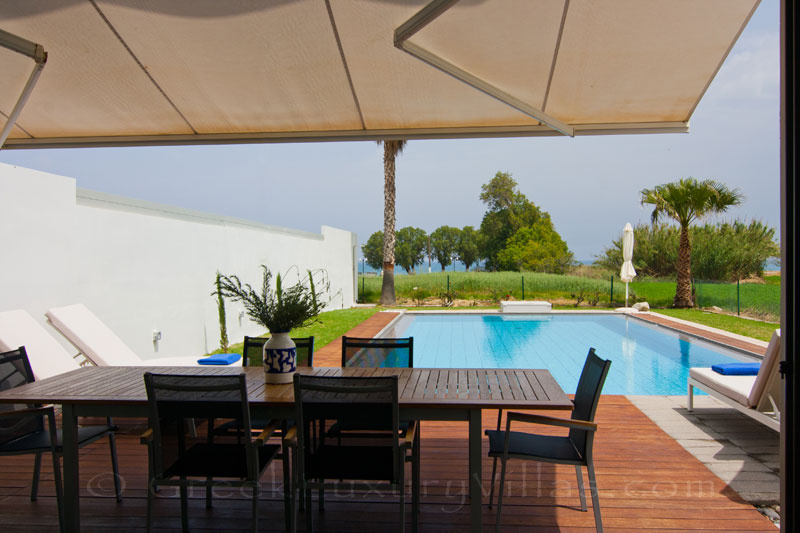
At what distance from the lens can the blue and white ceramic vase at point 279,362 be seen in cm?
288

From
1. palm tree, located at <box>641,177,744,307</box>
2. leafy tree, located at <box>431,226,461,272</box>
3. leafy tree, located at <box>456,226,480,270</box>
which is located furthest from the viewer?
leafy tree, located at <box>431,226,461,272</box>

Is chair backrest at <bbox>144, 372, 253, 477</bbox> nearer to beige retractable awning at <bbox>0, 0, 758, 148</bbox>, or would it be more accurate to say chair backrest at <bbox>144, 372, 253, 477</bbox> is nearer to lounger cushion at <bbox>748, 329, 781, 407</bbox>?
beige retractable awning at <bbox>0, 0, 758, 148</bbox>

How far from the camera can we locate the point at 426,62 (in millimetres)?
3119

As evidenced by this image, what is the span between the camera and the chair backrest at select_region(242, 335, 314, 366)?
11.9ft

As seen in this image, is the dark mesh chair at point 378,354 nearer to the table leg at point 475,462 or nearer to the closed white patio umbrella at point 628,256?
the table leg at point 475,462

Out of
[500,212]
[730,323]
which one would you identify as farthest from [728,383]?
[500,212]

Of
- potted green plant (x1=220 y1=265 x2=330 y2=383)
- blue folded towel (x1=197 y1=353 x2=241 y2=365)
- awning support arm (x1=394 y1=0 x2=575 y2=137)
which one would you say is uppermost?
awning support arm (x1=394 y1=0 x2=575 y2=137)

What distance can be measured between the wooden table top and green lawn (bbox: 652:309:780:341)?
8562mm

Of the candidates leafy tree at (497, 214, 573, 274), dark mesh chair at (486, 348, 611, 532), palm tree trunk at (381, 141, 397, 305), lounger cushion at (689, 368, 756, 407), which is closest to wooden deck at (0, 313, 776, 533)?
dark mesh chair at (486, 348, 611, 532)

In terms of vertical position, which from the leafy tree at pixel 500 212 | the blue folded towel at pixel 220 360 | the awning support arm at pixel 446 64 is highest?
the leafy tree at pixel 500 212

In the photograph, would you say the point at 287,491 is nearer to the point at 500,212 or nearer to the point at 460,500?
the point at 460,500

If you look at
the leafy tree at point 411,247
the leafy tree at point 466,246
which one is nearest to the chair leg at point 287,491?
the leafy tree at point 466,246

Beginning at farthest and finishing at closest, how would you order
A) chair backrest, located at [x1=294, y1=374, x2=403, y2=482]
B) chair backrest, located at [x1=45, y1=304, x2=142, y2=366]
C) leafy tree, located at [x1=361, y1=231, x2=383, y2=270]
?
leafy tree, located at [x1=361, y1=231, x2=383, y2=270]
chair backrest, located at [x1=45, y1=304, x2=142, y2=366]
chair backrest, located at [x1=294, y1=374, x2=403, y2=482]

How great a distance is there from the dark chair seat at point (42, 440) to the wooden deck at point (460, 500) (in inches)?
15.7
